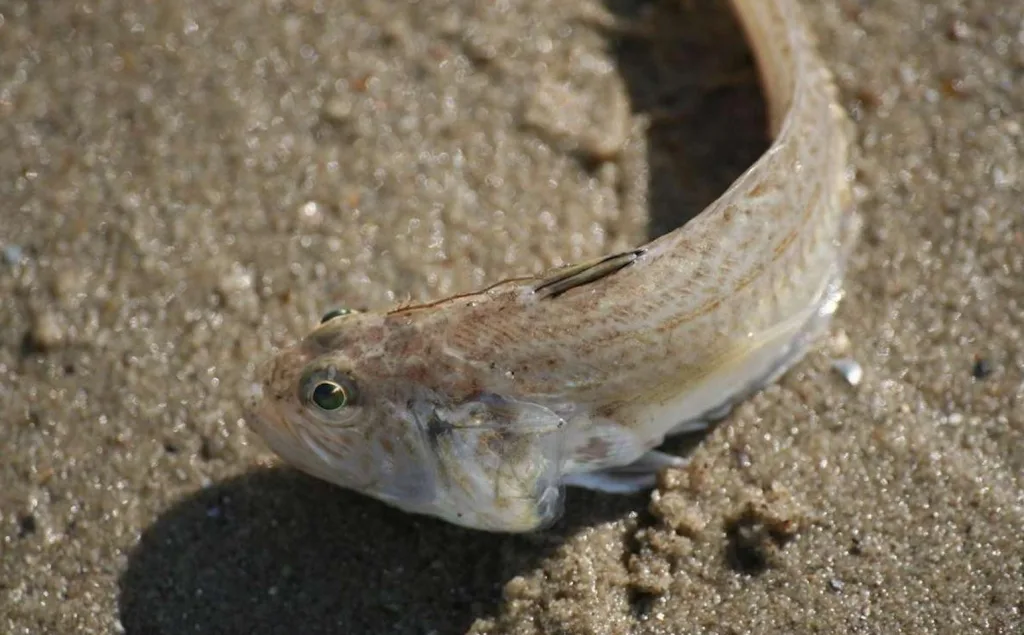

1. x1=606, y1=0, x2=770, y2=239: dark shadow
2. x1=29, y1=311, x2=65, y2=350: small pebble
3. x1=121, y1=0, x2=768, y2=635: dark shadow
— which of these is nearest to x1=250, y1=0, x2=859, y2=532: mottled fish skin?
x1=121, y1=0, x2=768, y2=635: dark shadow

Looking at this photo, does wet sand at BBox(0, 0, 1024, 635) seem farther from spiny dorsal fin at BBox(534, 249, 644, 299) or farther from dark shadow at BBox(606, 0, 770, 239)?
spiny dorsal fin at BBox(534, 249, 644, 299)

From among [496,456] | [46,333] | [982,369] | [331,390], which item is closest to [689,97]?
[982,369]

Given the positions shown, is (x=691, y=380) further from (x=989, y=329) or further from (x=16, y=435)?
(x=16, y=435)

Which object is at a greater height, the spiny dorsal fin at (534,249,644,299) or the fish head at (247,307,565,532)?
the spiny dorsal fin at (534,249,644,299)

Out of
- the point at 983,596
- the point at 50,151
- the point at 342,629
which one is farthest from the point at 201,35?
the point at 983,596

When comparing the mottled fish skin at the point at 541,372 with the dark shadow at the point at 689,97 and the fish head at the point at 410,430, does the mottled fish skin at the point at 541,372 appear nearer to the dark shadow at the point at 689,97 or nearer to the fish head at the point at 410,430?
the fish head at the point at 410,430

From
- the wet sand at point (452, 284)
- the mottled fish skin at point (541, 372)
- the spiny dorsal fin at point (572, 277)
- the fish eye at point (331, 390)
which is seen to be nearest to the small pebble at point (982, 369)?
the wet sand at point (452, 284)
